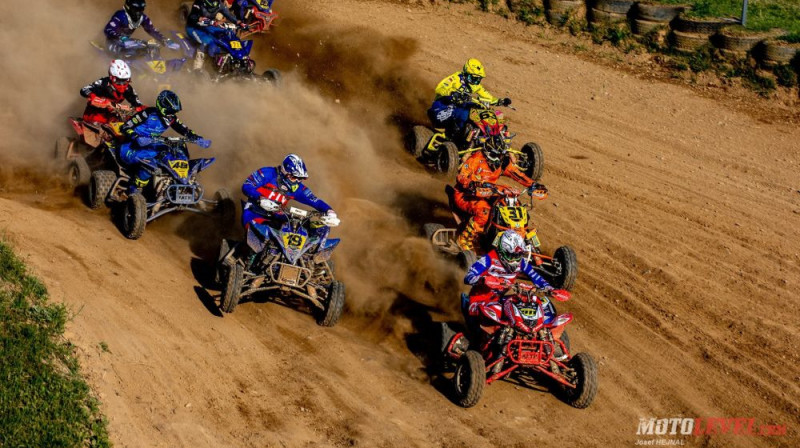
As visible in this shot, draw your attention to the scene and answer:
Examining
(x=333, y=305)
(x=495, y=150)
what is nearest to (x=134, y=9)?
(x=495, y=150)

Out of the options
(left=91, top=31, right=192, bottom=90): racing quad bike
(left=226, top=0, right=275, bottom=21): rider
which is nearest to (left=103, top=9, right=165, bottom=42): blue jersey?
(left=91, top=31, right=192, bottom=90): racing quad bike

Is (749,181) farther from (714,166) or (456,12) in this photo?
(456,12)

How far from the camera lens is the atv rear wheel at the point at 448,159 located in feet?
59.4

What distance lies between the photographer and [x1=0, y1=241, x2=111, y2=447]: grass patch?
29.3 ft

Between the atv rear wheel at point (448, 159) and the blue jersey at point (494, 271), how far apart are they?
596 cm

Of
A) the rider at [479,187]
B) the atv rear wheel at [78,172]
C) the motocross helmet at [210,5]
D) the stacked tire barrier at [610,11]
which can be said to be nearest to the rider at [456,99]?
the rider at [479,187]

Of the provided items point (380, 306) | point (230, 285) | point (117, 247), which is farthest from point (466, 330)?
point (117, 247)

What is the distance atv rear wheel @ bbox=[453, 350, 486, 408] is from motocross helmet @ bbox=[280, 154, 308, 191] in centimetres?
399

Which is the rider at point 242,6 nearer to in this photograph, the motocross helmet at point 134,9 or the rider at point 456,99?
the motocross helmet at point 134,9

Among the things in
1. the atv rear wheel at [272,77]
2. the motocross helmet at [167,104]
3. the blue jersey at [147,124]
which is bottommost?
the atv rear wheel at [272,77]

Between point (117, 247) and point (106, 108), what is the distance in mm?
3664

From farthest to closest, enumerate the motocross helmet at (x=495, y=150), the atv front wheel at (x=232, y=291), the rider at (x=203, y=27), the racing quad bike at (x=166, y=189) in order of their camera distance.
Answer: the rider at (x=203, y=27) → the motocross helmet at (x=495, y=150) → the racing quad bike at (x=166, y=189) → the atv front wheel at (x=232, y=291)

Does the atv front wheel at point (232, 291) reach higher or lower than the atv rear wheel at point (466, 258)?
higher

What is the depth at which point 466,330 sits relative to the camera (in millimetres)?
12992
